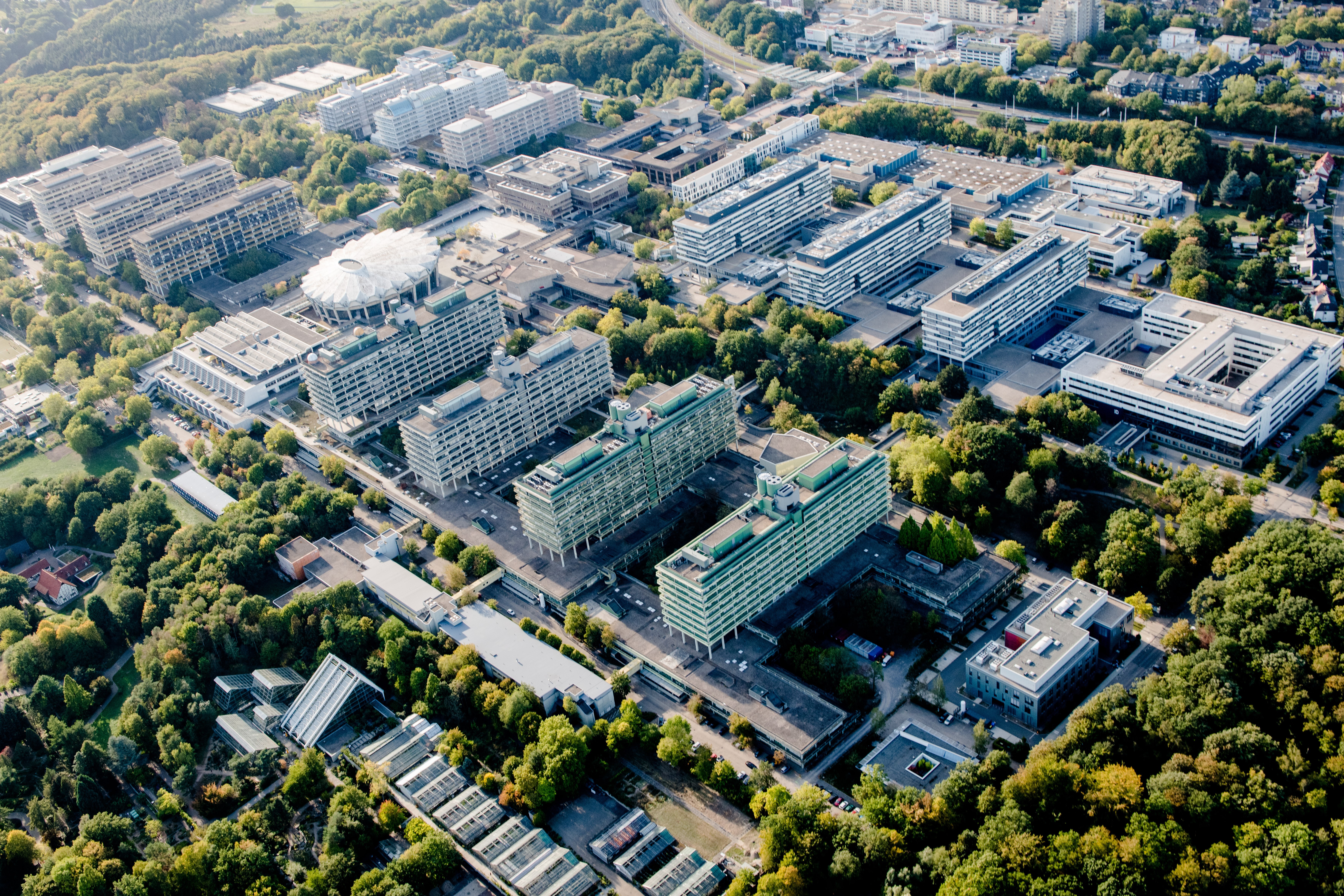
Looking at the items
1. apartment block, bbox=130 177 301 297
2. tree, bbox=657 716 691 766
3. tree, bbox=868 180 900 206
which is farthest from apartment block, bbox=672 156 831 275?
tree, bbox=657 716 691 766

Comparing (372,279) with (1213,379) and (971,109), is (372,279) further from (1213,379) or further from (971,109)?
(971,109)

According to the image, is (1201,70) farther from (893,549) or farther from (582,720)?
(582,720)

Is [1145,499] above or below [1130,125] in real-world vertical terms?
below

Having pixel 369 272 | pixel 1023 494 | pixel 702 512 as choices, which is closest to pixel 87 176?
pixel 369 272

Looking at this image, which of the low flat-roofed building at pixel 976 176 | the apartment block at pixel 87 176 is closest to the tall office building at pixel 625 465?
the low flat-roofed building at pixel 976 176

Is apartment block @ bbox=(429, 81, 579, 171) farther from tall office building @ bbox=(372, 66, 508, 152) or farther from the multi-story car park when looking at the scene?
the multi-story car park

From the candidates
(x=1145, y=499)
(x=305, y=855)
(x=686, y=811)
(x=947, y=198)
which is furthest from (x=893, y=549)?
(x=947, y=198)
